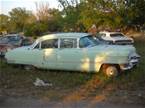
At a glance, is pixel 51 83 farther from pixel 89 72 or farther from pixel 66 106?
pixel 66 106

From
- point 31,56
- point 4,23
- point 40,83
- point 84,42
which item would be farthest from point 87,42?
point 4,23

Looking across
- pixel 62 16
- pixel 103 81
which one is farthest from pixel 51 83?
pixel 62 16

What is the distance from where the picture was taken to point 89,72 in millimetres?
14039

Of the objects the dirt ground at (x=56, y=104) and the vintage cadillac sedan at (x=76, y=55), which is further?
the vintage cadillac sedan at (x=76, y=55)

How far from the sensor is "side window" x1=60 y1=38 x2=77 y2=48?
14400mm

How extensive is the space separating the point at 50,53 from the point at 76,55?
41.9 inches

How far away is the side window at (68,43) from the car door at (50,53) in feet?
0.78

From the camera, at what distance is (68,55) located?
14.2 m

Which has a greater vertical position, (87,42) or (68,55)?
(87,42)

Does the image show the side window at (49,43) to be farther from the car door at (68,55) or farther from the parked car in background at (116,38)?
the parked car in background at (116,38)

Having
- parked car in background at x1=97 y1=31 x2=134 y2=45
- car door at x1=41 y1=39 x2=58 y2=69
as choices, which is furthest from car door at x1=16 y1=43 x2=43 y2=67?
parked car in background at x1=97 y1=31 x2=134 y2=45

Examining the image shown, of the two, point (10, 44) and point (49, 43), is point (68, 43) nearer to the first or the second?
point (49, 43)

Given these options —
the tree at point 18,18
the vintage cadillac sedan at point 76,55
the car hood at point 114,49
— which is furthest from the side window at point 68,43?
the tree at point 18,18

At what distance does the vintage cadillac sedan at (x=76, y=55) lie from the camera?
13.5 meters
